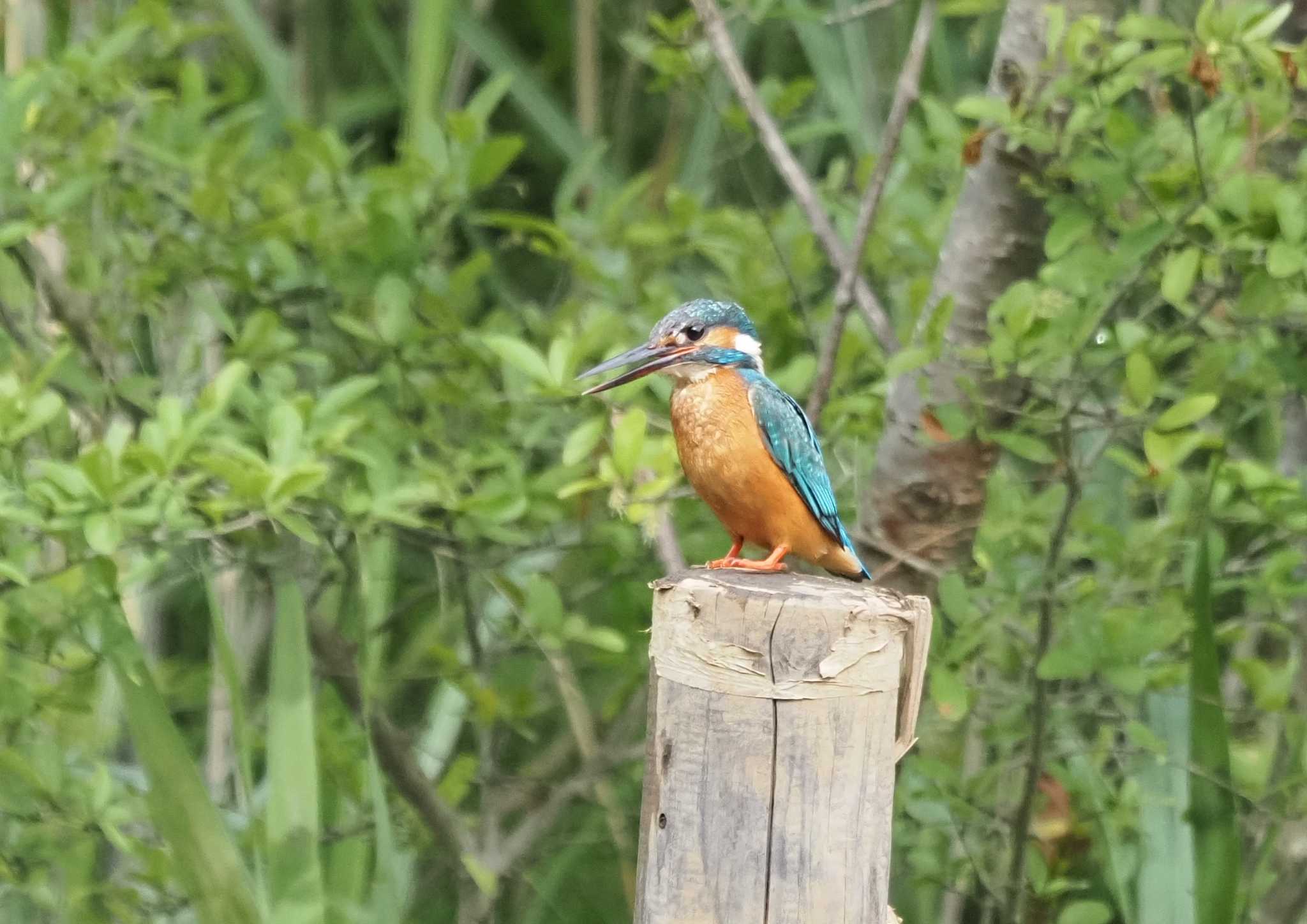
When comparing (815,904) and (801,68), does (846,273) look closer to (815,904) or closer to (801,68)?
(815,904)

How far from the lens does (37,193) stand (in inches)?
102

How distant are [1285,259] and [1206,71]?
0.28 m

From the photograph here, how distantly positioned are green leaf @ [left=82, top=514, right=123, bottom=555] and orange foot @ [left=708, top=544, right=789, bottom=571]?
0.82 metres

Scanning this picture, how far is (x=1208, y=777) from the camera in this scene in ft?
8.18

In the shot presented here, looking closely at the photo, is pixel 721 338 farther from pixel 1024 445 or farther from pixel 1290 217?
pixel 1290 217

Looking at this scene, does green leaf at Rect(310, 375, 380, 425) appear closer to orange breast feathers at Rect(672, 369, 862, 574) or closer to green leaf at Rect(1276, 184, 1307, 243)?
orange breast feathers at Rect(672, 369, 862, 574)

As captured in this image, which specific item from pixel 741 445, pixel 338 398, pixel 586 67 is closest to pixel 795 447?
pixel 741 445

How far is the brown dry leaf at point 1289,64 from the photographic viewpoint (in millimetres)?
2209

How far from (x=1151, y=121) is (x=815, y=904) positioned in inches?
68.2

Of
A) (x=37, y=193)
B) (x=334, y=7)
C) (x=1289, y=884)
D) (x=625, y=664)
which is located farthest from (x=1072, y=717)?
(x=334, y=7)

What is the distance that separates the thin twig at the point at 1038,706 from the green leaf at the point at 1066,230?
27 centimetres

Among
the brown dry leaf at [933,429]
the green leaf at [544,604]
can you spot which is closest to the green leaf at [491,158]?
the green leaf at [544,604]

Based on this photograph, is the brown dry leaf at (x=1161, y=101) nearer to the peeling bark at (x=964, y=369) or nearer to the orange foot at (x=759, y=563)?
the peeling bark at (x=964, y=369)

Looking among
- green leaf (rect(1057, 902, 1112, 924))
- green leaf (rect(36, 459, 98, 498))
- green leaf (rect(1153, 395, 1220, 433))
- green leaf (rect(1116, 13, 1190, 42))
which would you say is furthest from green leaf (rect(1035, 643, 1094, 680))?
green leaf (rect(36, 459, 98, 498))
